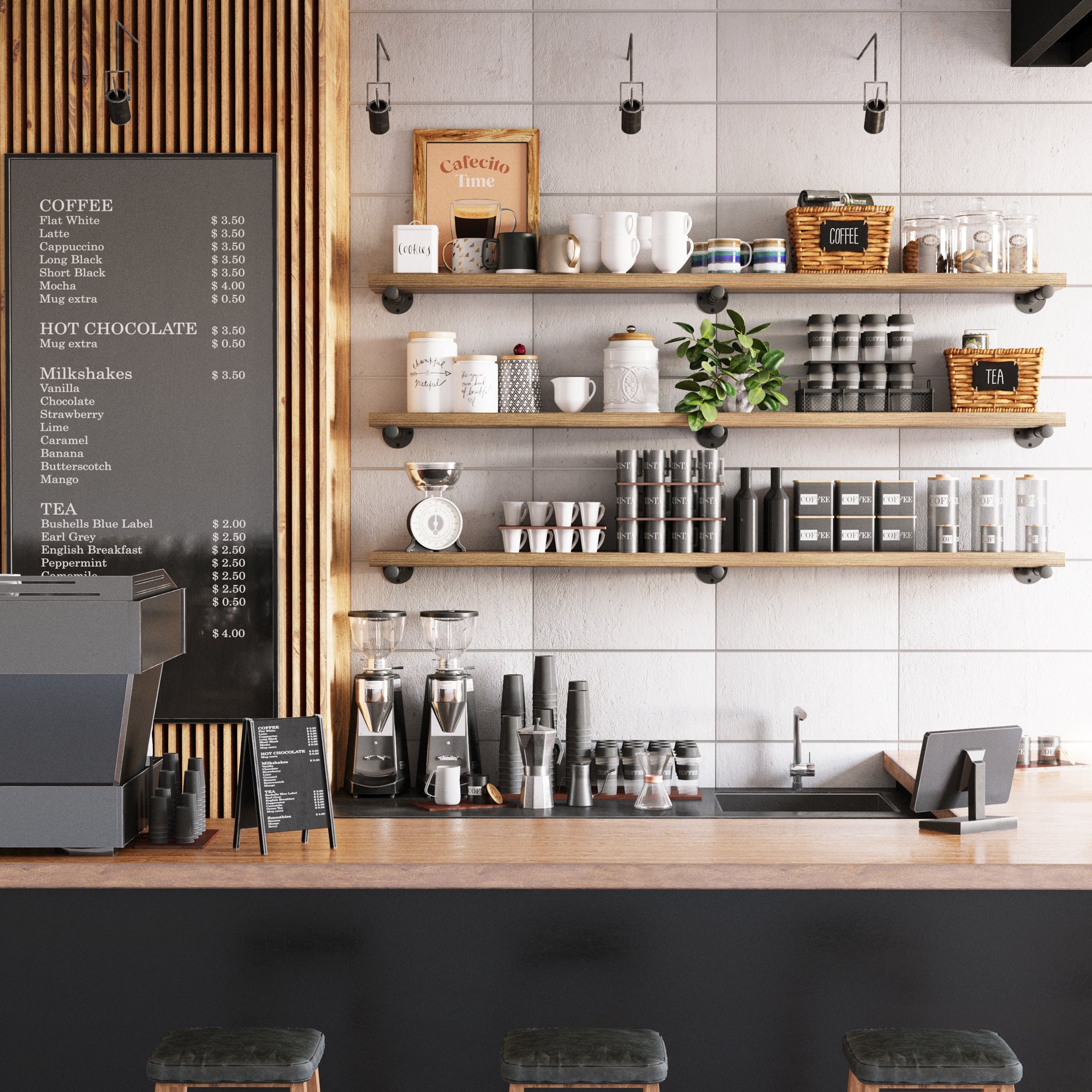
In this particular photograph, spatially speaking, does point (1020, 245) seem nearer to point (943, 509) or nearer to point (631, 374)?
point (943, 509)

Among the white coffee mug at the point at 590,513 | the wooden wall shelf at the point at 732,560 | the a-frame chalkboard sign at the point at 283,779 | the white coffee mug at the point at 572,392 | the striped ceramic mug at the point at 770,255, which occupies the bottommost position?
the a-frame chalkboard sign at the point at 283,779

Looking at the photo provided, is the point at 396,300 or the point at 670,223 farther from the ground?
the point at 670,223

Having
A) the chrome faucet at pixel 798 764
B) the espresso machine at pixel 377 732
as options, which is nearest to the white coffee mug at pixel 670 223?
the espresso machine at pixel 377 732

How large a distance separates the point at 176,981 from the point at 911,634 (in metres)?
2.39

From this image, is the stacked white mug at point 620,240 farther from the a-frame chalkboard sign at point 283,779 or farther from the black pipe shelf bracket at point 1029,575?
the a-frame chalkboard sign at point 283,779

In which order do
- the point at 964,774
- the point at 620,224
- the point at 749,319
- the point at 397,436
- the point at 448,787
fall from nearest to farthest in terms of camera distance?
the point at 964,774 < the point at 448,787 < the point at 620,224 < the point at 397,436 < the point at 749,319

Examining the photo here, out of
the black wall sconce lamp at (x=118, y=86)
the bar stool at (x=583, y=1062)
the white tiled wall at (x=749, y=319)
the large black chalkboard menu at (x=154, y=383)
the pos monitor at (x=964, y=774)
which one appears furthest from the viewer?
the white tiled wall at (x=749, y=319)

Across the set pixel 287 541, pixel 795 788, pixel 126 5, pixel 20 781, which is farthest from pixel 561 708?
pixel 126 5

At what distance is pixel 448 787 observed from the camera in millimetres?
3012

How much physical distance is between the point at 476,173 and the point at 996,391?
5.78ft

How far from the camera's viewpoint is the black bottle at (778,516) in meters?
3.27

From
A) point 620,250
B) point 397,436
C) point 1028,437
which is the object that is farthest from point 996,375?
point 397,436

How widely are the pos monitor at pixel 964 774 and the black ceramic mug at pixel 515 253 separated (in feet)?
5.96

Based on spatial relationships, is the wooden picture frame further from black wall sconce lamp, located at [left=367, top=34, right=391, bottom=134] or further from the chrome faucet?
the chrome faucet
